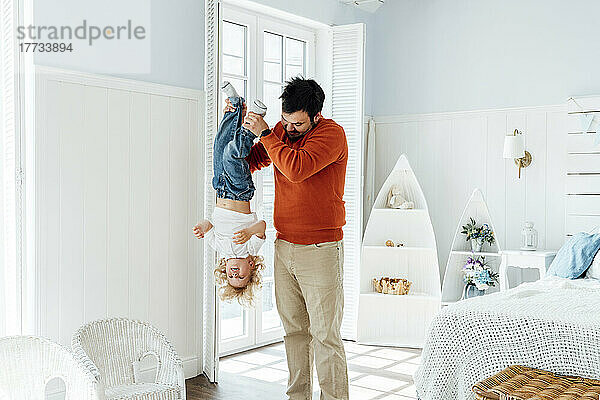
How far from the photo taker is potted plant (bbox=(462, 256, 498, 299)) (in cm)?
493

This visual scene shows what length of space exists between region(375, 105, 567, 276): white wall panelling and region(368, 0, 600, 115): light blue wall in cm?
11

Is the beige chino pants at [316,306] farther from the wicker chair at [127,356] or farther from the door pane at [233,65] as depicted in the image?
the door pane at [233,65]

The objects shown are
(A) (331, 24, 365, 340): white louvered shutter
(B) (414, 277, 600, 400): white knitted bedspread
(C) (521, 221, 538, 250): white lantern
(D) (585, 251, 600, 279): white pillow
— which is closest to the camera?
(B) (414, 277, 600, 400): white knitted bedspread

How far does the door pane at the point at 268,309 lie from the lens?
Result: 500 centimetres

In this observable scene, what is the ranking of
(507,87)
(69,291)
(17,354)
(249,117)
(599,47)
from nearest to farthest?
1. (17,354)
2. (249,117)
3. (69,291)
4. (599,47)
5. (507,87)

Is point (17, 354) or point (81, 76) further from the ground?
point (81, 76)

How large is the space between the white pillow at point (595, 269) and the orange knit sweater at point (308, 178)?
1905mm

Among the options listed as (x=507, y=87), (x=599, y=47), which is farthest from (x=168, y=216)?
(x=599, y=47)

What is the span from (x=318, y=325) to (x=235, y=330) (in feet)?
6.26

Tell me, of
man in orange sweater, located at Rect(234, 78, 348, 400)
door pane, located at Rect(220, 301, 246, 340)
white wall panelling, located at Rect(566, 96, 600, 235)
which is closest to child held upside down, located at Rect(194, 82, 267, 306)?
man in orange sweater, located at Rect(234, 78, 348, 400)

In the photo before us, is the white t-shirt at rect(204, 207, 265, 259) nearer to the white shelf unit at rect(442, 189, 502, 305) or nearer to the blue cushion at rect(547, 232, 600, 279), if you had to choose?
the blue cushion at rect(547, 232, 600, 279)

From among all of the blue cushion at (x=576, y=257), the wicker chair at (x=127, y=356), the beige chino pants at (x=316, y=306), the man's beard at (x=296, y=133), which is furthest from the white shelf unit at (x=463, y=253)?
the wicker chair at (x=127, y=356)

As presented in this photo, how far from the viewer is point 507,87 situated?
5164mm

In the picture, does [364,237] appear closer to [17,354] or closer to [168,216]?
[168,216]
